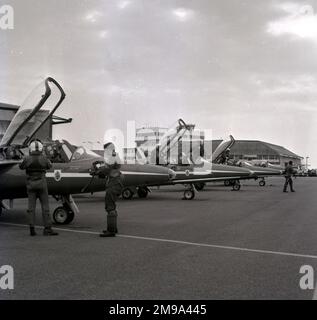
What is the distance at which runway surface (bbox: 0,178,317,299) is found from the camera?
4988 millimetres

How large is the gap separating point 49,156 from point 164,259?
509cm

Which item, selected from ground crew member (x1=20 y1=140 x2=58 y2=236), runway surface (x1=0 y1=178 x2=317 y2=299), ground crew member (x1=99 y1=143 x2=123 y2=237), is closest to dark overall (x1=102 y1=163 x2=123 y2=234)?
ground crew member (x1=99 y1=143 x2=123 y2=237)

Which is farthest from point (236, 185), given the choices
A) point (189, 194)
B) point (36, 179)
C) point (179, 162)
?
point (36, 179)

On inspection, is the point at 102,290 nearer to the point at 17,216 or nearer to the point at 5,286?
the point at 5,286

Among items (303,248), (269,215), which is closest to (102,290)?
(303,248)

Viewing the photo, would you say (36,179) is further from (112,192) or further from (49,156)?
(49,156)

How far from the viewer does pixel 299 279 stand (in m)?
5.55

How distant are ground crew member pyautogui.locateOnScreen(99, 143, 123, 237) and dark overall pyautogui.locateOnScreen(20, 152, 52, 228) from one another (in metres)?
1.14

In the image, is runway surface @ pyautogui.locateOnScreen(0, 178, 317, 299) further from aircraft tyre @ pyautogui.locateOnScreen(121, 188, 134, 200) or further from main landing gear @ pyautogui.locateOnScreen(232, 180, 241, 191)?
main landing gear @ pyautogui.locateOnScreen(232, 180, 241, 191)

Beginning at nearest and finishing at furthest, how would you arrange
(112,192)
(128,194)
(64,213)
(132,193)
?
(112,192) < (64,213) < (132,193) < (128,194)

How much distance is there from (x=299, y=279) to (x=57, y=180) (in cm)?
627

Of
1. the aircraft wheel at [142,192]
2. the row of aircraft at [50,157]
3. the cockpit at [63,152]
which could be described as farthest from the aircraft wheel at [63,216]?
the aircraft wheel at [142,192]

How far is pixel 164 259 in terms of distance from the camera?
6715 millimetres

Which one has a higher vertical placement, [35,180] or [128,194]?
[35,180]
